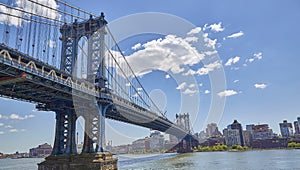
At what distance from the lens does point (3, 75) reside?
2880 centimetres

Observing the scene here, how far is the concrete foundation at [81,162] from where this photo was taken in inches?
1546

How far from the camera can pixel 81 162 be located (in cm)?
4047

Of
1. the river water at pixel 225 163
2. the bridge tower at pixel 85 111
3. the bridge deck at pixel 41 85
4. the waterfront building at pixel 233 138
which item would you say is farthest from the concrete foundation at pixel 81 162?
the waterfront building at pixel 233 138

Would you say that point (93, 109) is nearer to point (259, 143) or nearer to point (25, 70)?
point (25, 70)

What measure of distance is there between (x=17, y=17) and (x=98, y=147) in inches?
860

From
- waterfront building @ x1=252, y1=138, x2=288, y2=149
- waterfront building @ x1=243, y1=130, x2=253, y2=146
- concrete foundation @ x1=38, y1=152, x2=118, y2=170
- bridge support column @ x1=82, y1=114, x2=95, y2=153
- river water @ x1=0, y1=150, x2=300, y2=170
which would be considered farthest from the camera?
waterfront building @ x1=243, y1=130, x2=253, y2=146

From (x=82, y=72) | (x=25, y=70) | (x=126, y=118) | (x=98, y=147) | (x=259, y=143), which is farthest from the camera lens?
(x=259, y=143)

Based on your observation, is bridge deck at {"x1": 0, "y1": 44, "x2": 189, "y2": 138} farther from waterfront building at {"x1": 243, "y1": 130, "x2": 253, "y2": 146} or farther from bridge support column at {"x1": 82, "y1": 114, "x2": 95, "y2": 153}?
waterfront building at {"x1": 243, "y1": 130, "x2": 253, "y2": 146}

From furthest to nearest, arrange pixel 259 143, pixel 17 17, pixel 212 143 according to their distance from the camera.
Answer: pixel 212 143
pixel 259 143
pixel 17 17

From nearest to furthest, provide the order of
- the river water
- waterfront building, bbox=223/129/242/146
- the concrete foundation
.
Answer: the concrete foundation, the river water, waterfront building, bbox=223/129/242/146

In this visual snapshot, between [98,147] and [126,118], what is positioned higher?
[126,118]

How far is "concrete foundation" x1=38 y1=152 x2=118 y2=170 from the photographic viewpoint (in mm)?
39275

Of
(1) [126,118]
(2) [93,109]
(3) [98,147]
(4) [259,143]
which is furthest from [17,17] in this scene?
(4) [259,143]

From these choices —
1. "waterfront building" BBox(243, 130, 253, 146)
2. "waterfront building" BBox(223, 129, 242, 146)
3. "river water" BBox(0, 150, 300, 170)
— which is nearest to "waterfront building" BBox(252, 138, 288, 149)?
"waterfront building" BBox(223, 129, 242, 146)
